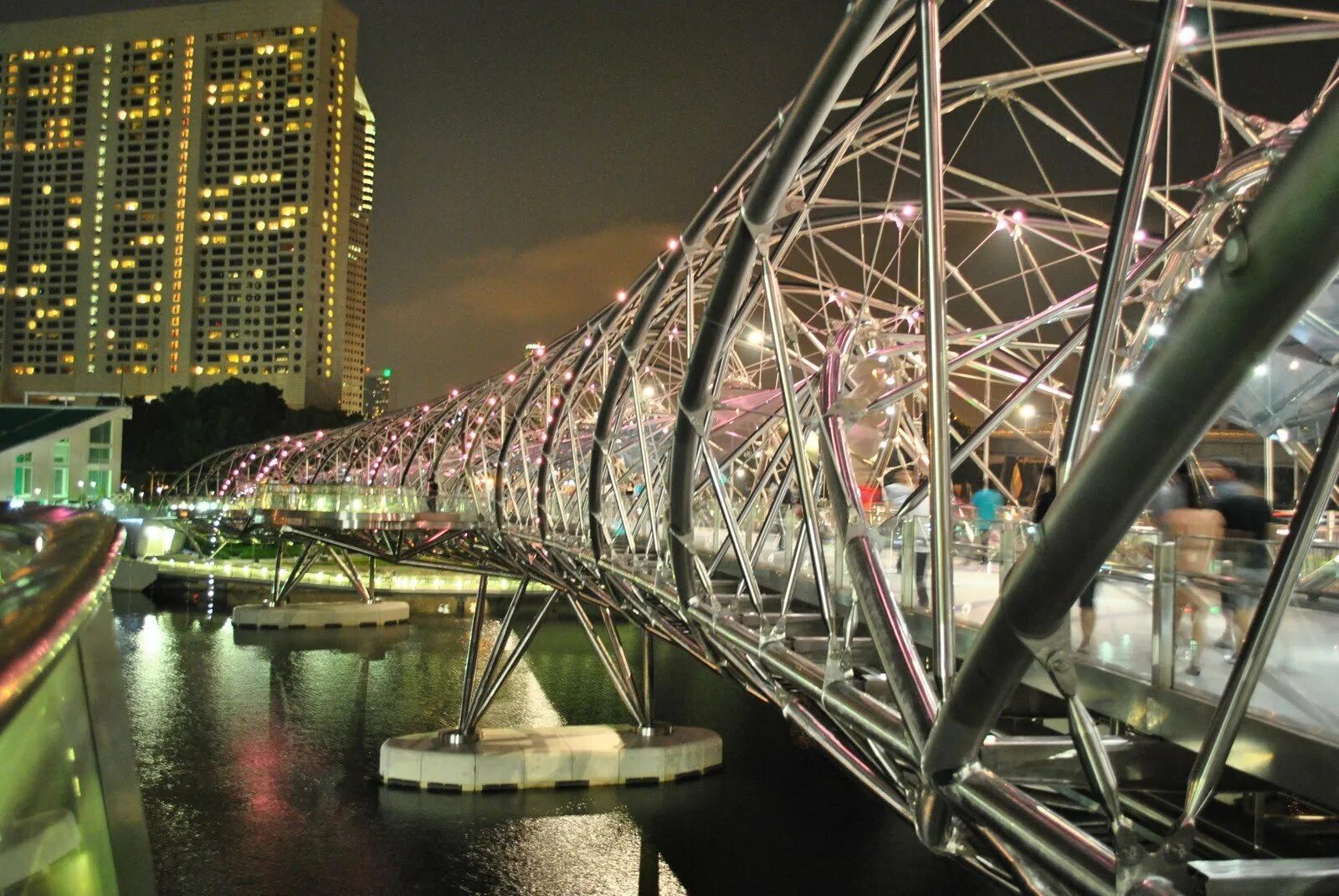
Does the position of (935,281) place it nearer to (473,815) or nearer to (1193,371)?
(1193,371)

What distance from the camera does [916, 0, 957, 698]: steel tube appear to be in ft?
19.1

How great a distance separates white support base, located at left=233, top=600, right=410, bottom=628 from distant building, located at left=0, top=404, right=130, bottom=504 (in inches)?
1241

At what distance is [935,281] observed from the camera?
5.84 meters

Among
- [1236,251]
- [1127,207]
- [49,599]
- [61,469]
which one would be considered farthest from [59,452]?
[1236,251]

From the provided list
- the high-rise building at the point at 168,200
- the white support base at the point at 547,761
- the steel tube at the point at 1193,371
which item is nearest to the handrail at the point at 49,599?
the steel tube at the point at 1193,371

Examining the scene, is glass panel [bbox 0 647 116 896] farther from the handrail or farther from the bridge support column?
the bridge support column

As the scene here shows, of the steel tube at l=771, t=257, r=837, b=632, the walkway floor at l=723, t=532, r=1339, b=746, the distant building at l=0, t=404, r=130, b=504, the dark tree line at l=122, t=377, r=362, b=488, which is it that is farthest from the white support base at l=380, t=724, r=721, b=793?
the dark tree line at l=122, t=377, r=362, b=488

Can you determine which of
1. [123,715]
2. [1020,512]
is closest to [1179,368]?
[123,715]

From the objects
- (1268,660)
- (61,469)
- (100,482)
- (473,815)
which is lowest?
(473,815)

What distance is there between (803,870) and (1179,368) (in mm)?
23524

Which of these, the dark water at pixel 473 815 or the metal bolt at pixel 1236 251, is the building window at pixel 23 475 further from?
the metal bolt at pixel 1236 251

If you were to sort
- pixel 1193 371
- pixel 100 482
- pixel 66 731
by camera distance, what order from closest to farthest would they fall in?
pixel 66 731 < pixel 1193 371 < pixel 100 482

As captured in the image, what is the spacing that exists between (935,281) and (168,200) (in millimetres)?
196755

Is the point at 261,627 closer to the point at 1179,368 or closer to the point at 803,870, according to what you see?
the point at 803,870
